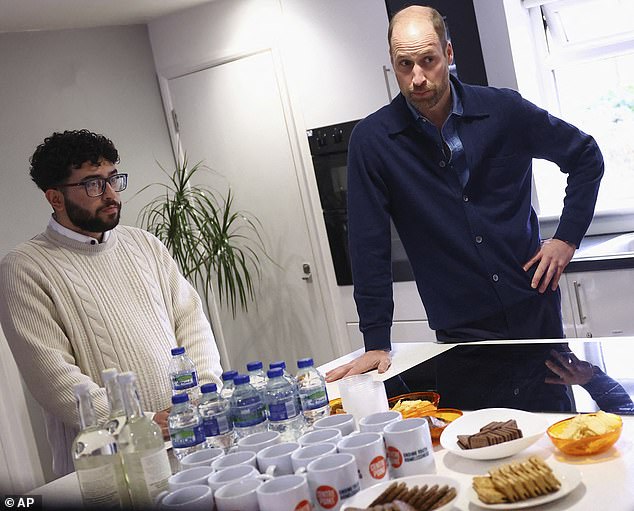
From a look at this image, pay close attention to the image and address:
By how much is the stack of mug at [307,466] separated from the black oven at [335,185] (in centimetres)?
294

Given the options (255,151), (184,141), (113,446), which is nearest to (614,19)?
(255,151)

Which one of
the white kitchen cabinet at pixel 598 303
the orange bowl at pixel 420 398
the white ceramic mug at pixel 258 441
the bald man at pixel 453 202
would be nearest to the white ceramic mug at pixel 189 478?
the white ceramic mug at pixel 258 441

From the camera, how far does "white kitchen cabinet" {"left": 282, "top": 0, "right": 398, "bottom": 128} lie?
168 inches

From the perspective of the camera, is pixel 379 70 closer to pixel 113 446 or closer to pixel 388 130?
pixel 388 130

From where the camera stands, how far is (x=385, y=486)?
54.6 inches

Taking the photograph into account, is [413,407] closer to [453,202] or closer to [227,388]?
[227,388]

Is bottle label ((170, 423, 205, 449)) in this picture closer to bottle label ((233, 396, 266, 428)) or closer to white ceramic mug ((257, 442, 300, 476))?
bottle label ((233, 396, 266, 428))

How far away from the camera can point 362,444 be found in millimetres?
1465

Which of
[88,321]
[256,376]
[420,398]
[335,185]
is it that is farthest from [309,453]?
[335,185]

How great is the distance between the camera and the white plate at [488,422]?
149 centimetres

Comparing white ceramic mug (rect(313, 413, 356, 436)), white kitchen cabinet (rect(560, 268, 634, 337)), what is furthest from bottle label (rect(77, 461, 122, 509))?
white kitchen cabinet (rect(560, 268, 634, 337))

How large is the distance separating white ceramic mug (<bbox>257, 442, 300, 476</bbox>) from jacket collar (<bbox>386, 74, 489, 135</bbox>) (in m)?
1.24

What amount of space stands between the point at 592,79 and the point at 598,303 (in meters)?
1.32

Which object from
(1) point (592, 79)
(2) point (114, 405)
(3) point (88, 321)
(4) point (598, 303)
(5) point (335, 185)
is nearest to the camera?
(2) point (114, 405)
